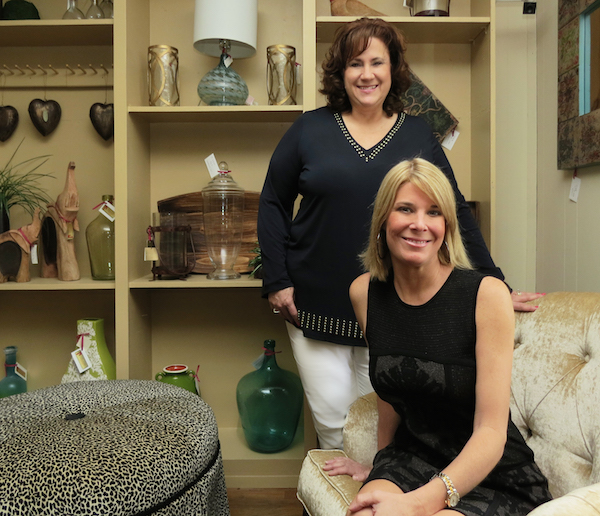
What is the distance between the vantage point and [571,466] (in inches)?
43.1

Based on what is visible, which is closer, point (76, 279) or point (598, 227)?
point (598, 227)

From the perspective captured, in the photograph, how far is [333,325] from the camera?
158 cm

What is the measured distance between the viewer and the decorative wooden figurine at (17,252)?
2.09 meters

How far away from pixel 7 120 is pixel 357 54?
1600 mm

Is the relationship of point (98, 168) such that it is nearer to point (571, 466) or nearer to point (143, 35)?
point (143, 35)

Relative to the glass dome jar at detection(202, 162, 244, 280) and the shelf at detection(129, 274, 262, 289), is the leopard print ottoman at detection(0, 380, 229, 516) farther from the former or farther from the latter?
Answer: the glass dome jar at detection(202, 162, 244, 280)

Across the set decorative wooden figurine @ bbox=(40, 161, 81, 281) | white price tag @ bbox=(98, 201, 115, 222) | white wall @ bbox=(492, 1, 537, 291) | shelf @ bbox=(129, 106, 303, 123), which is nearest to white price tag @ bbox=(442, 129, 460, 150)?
white wall @ bbox=(492, 1, 537, 291)

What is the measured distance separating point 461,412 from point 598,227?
40.4 inches

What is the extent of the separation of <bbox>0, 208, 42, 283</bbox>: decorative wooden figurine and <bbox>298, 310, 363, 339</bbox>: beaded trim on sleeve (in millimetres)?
1197

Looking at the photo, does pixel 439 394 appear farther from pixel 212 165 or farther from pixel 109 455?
pixel 212 165

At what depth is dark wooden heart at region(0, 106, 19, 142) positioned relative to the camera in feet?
7.54

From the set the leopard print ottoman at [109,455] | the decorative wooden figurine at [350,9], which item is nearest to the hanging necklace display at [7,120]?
the leopard print ottoman at [109,455]

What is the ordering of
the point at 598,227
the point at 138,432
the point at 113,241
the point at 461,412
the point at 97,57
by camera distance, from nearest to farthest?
the point at 461,412
the point at 138,432
the point at 598,227
the point at 113,241
the point at 97,57

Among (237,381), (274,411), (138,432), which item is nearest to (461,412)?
(138,432)
